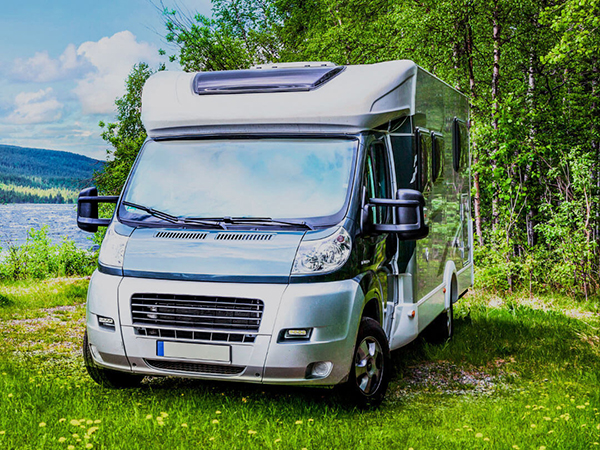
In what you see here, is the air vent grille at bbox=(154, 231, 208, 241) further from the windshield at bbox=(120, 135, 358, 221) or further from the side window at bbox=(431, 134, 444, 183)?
the side window at bbox=(431, 134, 444, 183)

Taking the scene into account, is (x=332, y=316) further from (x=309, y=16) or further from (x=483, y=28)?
(x=309, y=16)

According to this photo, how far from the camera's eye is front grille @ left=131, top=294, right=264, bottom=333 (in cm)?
491

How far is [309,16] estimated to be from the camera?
90.7ft

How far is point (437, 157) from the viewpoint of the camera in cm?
734

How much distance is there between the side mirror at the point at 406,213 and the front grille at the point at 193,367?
1.52 metres

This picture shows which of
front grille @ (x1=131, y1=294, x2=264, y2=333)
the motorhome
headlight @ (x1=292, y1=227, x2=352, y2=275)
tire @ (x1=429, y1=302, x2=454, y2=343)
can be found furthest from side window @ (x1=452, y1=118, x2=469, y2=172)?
front grille @ (x1=131, y1=294, x2=264, y2=333)

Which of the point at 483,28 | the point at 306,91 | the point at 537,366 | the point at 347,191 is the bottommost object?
the point at 537,366

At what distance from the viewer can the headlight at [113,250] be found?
5.26 meters

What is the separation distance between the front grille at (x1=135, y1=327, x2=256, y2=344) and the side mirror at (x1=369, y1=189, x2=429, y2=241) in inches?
52.1

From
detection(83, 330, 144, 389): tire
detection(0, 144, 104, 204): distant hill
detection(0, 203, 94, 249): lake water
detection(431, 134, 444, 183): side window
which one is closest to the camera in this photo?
detection(83, 330, 144, 389): tire

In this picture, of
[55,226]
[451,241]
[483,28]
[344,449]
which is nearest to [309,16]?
[483,28]

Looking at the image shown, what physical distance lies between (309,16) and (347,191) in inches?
933

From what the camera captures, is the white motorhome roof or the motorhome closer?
the motorhome

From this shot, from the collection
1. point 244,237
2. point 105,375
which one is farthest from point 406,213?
point 105,375
